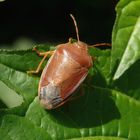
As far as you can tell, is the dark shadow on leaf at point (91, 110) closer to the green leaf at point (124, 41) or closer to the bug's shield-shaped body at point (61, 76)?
the bug's shield-shaped body at point (61, 76)

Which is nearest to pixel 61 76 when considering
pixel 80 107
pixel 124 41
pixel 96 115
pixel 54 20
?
pixel 80 107

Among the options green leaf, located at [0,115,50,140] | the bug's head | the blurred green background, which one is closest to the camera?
green leaf, located at [0,115,50,140]

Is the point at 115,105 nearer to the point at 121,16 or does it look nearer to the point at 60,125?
the point at 60,125

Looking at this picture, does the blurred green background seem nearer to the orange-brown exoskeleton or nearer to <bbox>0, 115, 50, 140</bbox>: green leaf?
the orange-brown exoskeleton

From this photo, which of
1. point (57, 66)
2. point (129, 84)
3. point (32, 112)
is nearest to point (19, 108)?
point (32, 112)

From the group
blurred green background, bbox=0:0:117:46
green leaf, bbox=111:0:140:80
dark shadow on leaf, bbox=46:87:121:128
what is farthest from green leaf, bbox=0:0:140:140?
blurred green background, bbox=0:0:117:46

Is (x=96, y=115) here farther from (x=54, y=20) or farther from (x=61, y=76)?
(x=54, y=20)
